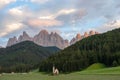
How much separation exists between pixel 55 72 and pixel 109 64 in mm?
88659

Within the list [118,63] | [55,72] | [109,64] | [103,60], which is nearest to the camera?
[55,72]

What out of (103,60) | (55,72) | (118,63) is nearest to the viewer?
(55,72)

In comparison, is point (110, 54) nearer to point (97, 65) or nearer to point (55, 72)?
point (97, 65)

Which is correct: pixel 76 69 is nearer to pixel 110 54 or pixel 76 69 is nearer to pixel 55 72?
pixel 110 54

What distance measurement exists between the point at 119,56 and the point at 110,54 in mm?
15018

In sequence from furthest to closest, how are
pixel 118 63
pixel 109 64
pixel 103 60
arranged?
pixel 103 60 → pixel 109 64 → pixel 118 63

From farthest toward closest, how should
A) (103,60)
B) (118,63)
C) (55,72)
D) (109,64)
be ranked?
(103,60)
(109,64)
(118,63)
(55,72)

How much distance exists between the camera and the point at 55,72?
333 ft

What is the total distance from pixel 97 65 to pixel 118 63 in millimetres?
20963

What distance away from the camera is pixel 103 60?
197m

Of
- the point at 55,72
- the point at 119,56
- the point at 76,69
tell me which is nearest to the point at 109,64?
the point at 119,56

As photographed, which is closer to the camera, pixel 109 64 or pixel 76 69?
pixel 109 64

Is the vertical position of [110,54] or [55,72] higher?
[110,54]

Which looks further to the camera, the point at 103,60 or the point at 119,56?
the point at 103,60
